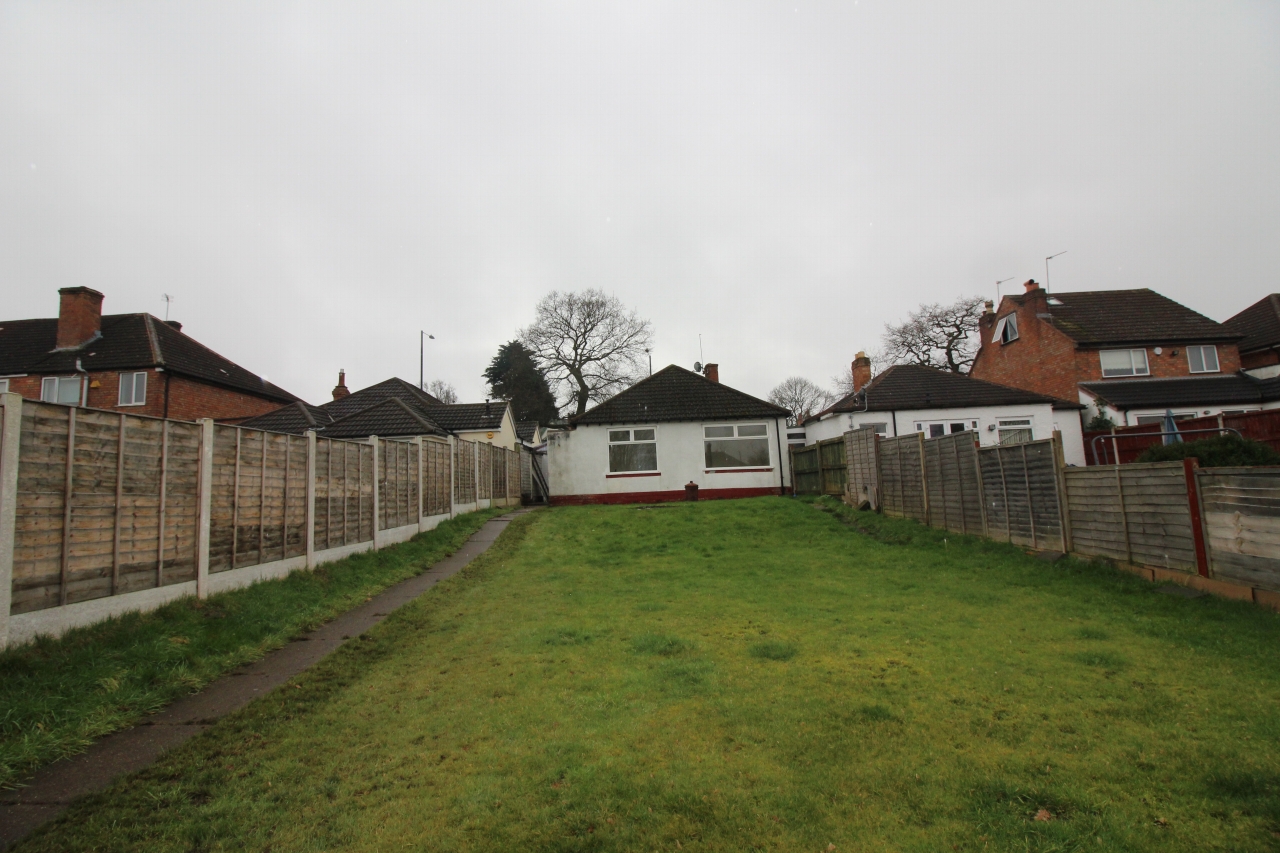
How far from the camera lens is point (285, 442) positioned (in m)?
9.72

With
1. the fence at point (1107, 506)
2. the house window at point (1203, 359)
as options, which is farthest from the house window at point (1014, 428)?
the fence at point (1107, 506)

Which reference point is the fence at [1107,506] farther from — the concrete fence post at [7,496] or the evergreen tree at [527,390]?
the evergreen tree at [527,390]

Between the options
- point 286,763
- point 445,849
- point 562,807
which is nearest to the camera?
point 445,849

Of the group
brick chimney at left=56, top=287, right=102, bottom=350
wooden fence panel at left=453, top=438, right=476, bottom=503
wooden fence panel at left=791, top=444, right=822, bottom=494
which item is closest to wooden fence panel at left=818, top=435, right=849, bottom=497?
wooden fence panel at left=791, top=444, right=822, bottom=494

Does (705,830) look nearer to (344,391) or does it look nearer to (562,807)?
(562,807)

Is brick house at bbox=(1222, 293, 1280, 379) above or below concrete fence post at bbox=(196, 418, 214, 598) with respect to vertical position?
above

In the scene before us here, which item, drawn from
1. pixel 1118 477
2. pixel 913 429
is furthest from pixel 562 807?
pixel 913 429

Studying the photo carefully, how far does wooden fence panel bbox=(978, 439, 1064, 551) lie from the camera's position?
413 inches

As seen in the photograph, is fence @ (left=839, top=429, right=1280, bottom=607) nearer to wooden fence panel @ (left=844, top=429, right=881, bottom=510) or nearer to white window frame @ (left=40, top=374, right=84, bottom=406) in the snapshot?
wooden fence panel @ (left=844, top=429, right=881, bottom=510)

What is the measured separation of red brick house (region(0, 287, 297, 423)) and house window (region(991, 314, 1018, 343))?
123ft

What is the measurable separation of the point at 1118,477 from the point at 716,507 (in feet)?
36.0

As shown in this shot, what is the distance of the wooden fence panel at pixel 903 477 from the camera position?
14.7 metres

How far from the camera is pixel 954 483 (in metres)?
13.3

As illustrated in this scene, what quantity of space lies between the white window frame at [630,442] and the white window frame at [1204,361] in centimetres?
2479
